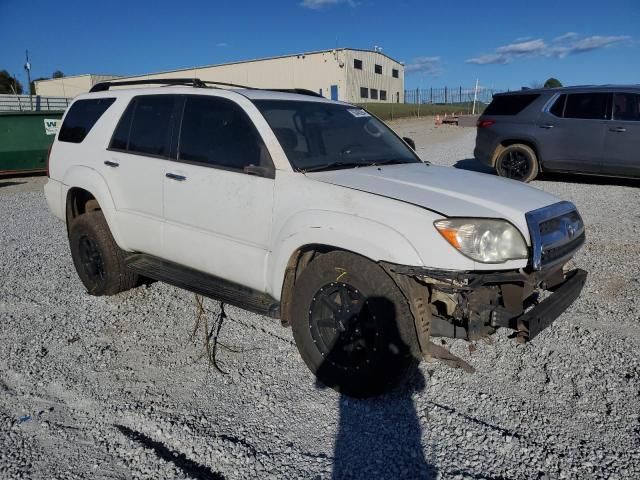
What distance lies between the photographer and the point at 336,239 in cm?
311

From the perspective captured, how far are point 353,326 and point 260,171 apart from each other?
122 centimetres

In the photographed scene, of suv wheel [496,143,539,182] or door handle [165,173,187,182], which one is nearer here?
door handle [165,173,187,182]

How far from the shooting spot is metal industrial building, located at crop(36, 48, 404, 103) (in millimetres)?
44469

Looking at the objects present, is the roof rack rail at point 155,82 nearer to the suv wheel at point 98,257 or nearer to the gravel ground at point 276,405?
the suv wheel at point 98,257

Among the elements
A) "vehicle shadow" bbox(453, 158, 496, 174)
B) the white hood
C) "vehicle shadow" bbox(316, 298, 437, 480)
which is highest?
the white hood

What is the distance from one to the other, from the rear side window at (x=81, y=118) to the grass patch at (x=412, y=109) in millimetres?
33502

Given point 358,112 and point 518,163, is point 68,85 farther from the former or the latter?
point 358,112

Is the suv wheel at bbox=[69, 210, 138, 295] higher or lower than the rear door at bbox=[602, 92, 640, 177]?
lower

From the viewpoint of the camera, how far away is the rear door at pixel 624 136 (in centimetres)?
928

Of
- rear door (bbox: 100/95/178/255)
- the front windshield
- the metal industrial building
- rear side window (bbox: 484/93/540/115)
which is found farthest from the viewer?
the metal industrial building

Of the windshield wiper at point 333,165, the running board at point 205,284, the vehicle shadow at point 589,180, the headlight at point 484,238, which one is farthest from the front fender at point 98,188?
the vehicle shadow at point 589,180

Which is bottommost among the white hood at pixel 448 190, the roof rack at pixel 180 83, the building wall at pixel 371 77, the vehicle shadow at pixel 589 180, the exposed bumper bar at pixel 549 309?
the vehicle shadow at pixel 589 180

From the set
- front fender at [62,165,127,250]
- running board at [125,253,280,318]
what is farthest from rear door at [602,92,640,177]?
front fender at [62,165,127,250]

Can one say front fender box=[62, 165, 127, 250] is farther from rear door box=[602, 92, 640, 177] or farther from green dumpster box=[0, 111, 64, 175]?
green dumpster box=[0, 111, 64, 175]
